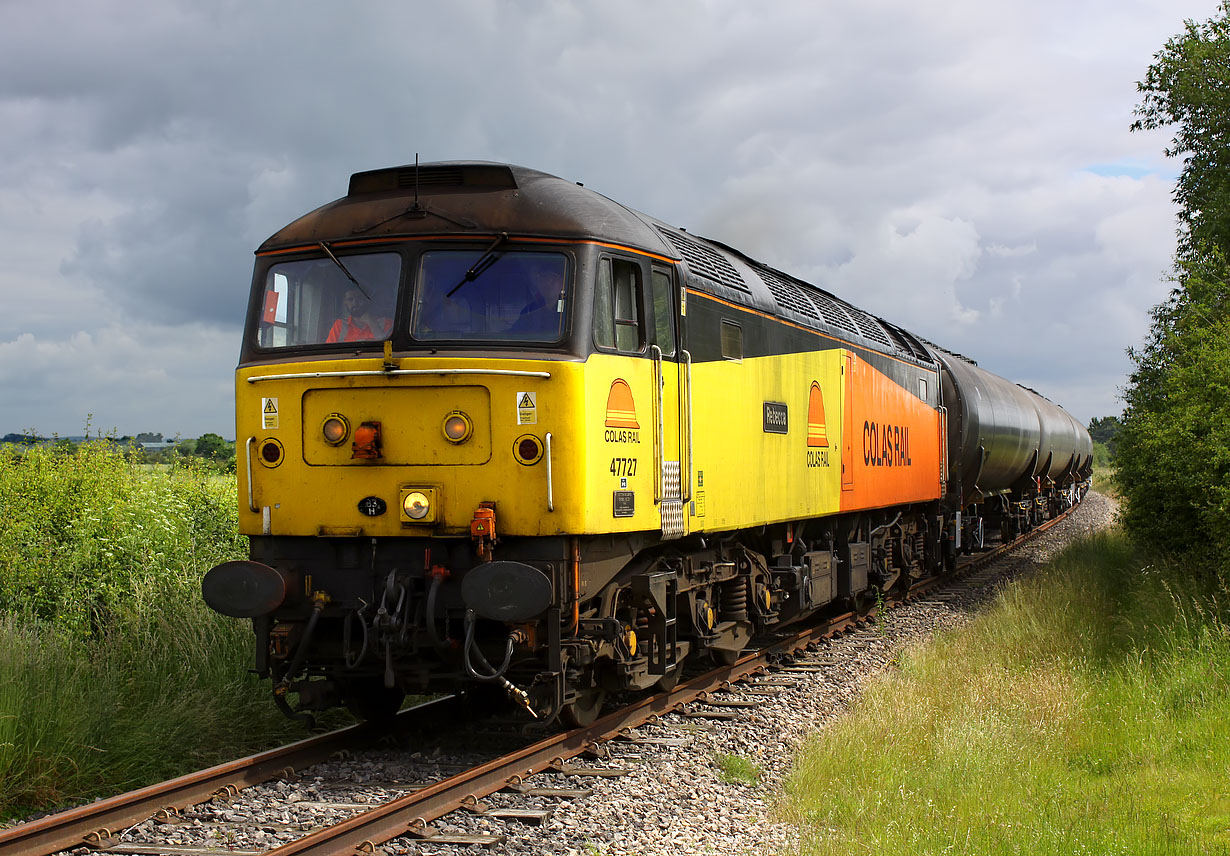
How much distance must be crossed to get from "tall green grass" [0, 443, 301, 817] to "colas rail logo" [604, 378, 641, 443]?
3346mm

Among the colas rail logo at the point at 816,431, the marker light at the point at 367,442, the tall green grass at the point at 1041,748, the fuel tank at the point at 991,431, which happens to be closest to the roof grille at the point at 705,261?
the colas rail logo at the point at 816,431

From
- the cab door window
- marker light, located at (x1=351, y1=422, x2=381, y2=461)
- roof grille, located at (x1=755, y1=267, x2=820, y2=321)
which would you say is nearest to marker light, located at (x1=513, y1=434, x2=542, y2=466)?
marker light, located at (x1=351, y1=422, x2=381, y2=461)

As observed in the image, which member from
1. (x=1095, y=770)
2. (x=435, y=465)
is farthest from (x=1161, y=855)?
(x=435, y=465)

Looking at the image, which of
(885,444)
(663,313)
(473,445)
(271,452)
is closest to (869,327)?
(885,444)

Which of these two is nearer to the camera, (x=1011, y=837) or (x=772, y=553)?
(x=1011, y=837)

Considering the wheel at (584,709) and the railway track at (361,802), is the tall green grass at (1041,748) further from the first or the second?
the wheel at (584,709)

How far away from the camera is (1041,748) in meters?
7.29

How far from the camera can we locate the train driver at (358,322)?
692 centimetres

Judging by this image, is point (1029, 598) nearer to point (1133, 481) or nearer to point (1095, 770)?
point (1133, 481)

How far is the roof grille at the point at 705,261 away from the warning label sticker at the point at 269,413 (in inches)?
123

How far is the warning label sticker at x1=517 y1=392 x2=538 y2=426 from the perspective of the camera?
652 centimetres

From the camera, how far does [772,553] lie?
10.4 meters

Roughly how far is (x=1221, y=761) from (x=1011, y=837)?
7.87 ft

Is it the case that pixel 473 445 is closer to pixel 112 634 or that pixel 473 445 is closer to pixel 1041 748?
pixel 1041 748
